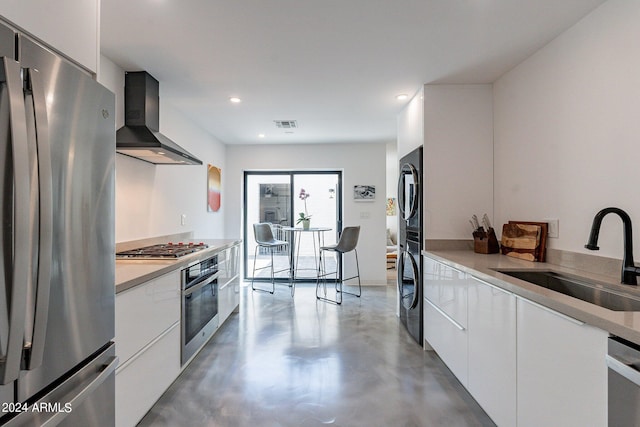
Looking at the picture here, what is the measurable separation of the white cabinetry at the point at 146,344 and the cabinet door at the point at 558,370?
1.86 m

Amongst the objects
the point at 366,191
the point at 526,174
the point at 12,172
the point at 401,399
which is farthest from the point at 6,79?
the point at 366,191

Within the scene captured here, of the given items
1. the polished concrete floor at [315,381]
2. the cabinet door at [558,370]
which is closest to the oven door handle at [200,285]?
the polished concrete floor at [315,381]

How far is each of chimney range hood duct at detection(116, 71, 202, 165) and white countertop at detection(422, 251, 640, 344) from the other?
7.70 feet

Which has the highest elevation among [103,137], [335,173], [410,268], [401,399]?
[335,173]

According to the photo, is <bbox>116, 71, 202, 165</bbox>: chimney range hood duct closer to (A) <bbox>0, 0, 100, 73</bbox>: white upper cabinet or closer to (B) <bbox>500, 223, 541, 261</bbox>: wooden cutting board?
(A) <bbox>0, 0, 100, 73</bbox>: white upper cabinet

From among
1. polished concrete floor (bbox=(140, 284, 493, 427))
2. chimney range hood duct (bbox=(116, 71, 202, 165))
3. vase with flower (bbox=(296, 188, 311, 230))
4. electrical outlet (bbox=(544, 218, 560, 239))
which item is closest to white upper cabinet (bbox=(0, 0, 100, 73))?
chimney range hood duct (bbox=(116, 71, 202, 165))

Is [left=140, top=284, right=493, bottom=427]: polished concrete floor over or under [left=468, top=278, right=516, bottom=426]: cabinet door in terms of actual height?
under

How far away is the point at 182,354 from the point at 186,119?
→ 8.87 feet

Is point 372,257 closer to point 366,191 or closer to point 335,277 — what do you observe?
point 335,277

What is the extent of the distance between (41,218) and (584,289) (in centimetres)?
Answer: 235

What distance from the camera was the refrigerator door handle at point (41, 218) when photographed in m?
0.86

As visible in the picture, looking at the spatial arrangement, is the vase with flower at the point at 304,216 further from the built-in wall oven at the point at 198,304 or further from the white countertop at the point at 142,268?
the white countertop at the point at 142,268

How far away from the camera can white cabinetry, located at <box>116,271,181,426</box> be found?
1.58 meters

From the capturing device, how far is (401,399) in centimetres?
211
